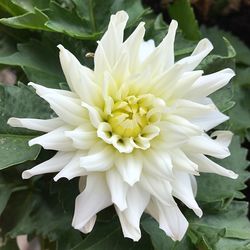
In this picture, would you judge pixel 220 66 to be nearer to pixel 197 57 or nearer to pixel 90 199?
pixel 197 57

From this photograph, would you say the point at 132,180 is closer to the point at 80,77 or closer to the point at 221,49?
the point at 80,77

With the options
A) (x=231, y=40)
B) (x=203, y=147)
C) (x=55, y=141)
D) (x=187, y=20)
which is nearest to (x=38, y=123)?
(x=55, y=141)

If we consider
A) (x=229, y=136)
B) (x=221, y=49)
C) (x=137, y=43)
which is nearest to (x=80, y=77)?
(x=137, y=43)

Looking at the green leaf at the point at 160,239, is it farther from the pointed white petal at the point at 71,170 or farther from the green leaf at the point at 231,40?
the green leaf at the point at 231,40

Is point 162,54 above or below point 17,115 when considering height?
above

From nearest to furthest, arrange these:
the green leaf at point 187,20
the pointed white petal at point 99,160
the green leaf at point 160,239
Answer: the pointed white petal at point 99,160 → the green leaf at point 160,239 → the green leaf at point 187,20

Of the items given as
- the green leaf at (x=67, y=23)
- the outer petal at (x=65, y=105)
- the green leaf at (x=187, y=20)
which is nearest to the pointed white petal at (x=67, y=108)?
the outer petal at (x=65, y=105)

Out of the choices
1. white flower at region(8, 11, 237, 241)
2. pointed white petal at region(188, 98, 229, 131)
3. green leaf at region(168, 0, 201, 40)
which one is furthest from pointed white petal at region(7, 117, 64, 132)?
green leaf at region(168, 0, 201, 40)

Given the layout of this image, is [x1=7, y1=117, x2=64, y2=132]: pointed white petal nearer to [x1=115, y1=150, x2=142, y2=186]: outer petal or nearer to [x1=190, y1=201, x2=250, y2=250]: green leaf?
[x1=115, y1=150, x2=142, y2=186]: outer petal
